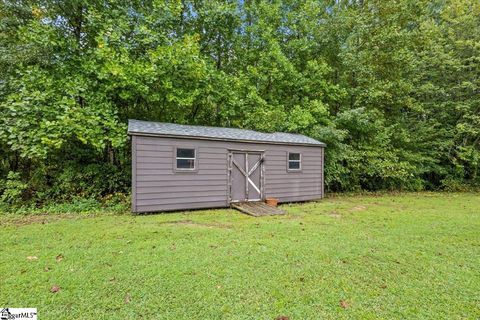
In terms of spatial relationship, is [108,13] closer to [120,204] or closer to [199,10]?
[199,10]

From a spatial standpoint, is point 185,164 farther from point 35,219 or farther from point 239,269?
point 239,269

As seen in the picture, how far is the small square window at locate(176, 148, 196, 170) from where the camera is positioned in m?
7.45

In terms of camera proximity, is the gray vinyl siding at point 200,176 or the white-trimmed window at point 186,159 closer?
the gray vinyl siding at point 200,176

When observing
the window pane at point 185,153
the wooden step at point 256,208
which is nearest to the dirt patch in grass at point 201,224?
the wooden step at point 256,208

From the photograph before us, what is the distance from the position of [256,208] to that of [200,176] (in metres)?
1.98

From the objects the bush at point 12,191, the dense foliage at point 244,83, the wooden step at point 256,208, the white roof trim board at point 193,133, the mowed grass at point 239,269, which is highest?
the dense foliage at point 244,83

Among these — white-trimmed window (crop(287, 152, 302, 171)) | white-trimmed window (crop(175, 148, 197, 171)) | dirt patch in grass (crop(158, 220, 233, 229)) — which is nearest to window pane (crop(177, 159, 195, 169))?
white-trimmed window (crop(175, 148, 197, 171))

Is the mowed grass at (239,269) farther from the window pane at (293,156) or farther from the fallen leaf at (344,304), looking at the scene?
the window pane at (293,156)

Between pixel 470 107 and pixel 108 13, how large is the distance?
1760 centimetres

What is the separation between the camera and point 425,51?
13.9m

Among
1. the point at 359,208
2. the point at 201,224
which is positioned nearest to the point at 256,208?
the point at 201,224

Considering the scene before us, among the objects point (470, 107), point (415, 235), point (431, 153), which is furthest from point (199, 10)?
point (470, 107)

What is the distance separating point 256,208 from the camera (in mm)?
7777

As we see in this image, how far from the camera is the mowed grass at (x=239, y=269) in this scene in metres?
2.62
